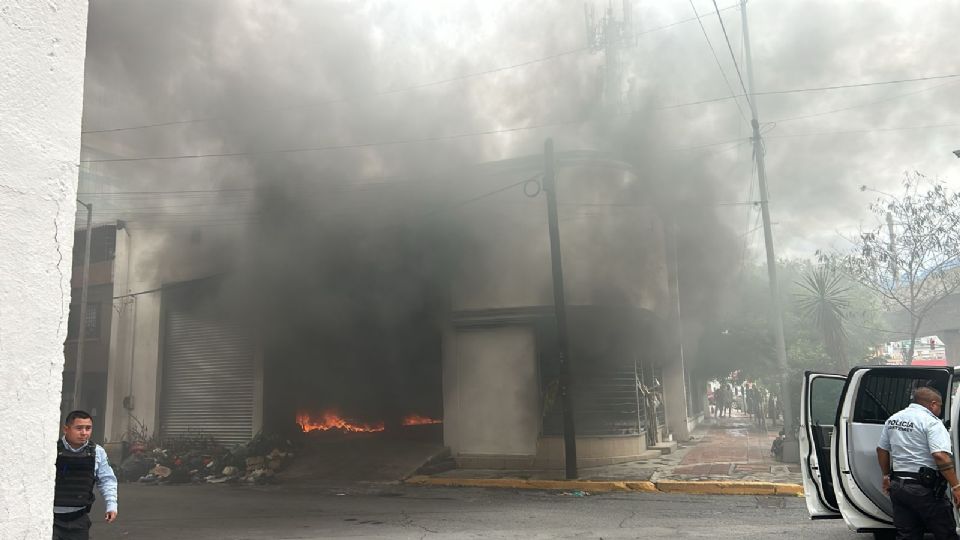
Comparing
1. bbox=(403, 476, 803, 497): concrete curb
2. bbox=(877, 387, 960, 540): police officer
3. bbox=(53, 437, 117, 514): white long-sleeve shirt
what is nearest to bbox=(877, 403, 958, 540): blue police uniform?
bbox=(877, 387, 960, 540): police officer

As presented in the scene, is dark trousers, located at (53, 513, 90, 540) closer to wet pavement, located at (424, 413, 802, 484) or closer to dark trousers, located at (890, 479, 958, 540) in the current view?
dark trousers, located at (890, 479, 958, 540)

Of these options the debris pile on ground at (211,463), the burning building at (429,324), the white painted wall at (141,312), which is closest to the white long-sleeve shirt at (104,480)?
the debris pile on ground at (211,463)

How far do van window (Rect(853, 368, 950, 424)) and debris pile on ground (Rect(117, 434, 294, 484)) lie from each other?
381 inches

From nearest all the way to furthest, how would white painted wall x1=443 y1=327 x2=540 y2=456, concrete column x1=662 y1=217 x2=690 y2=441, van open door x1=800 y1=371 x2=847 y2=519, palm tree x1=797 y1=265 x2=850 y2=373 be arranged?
van open door x1=800 y1=371 x2=847 y2=519
white painted wall x1=443 y1=327 x2=540 y2=456
palm tree x1=797 y1=265 x2=850 y2=373
concrete column x1=662 y1=217 x2=690 y2=441

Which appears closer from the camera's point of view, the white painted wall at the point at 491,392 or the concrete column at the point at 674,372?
the white painted wall at the point at 491,392

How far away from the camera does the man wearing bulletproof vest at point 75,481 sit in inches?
154

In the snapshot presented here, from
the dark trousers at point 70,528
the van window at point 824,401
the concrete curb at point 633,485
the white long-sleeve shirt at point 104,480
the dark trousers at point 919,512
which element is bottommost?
the concrete curb at point 633,485

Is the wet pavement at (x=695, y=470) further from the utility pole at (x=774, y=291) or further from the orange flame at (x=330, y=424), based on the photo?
the orange flame at (x=330, y=424)

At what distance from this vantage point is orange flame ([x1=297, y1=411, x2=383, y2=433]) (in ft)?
48.4

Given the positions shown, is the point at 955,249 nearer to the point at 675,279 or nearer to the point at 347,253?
the point at 675,279

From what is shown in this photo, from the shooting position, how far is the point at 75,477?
4.01 m

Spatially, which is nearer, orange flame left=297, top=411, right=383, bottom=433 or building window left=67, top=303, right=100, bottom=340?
orange flame left=297, top=411, right=383, bottom=433

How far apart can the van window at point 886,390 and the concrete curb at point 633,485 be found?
3.65m

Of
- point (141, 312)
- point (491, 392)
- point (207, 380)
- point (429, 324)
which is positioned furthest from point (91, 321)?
point (491, 392)
